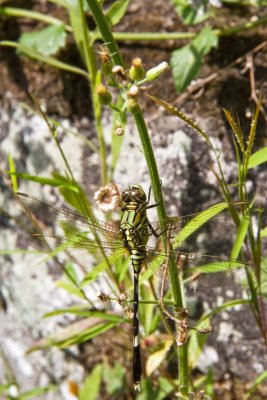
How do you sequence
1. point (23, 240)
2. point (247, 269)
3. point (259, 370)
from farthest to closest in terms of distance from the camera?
point (23, 240)
point (259, 370)
point (247, 269)

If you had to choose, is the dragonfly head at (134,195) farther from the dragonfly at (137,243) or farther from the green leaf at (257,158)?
the green leaf at (257,158)

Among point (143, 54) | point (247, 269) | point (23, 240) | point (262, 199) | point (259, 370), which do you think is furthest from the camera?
point (23, 240)

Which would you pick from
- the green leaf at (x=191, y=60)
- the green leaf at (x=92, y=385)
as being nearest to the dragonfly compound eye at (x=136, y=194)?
the green leaf at (x=191, y=60)

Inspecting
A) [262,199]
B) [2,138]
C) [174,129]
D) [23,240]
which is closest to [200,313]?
[262,199]

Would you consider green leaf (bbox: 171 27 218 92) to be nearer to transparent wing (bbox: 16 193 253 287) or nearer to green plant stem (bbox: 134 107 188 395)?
transparent wing (bbox: 16 193 253 287)

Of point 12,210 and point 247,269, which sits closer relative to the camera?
point 247,269

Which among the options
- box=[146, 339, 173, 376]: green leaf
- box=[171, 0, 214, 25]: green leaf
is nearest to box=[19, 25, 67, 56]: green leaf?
box=[171, 0, 214, 25]: green leaf

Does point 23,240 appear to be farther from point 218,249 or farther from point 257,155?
point 257,155
